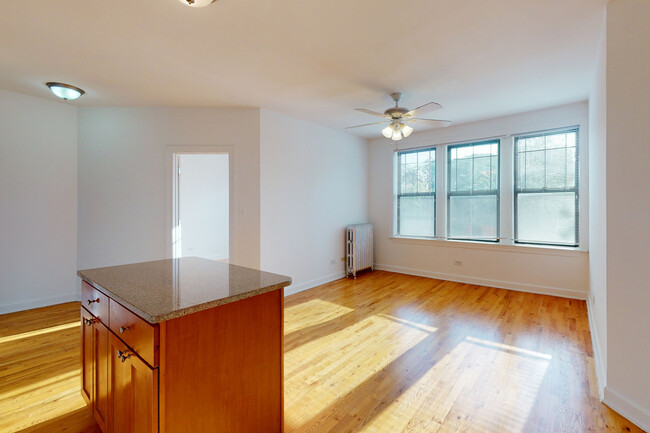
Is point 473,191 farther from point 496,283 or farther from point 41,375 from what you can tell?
point 41,375

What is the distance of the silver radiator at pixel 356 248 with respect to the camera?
543cm

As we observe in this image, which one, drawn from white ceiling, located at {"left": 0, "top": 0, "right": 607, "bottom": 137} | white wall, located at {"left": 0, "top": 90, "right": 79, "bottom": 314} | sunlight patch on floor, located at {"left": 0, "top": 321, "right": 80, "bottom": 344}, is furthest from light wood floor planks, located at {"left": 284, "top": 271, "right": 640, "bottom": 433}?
white wall, located at {"left": 0, "top": 90, "right": 79, "bottom": 314}

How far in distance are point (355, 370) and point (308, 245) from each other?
2640mm

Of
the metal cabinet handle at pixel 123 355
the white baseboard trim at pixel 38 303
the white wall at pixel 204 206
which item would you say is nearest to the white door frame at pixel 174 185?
the white baseboard trim at pixel 38 303

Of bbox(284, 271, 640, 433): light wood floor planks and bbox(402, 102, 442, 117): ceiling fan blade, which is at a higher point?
bbox(402, 102, 442, 117): ceiling fan blade

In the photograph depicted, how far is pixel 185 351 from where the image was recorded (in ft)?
4.02

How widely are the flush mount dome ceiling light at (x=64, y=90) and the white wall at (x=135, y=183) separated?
616mm

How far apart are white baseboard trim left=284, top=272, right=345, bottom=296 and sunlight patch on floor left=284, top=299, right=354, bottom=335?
1.63 ft

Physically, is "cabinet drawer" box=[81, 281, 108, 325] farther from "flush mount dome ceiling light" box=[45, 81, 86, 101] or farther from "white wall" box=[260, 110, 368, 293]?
"flush mount dome ceiling light" box=[45, 81, 86, 101]

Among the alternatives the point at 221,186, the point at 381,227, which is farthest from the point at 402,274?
the point at 221,186

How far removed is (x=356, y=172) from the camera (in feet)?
19.2

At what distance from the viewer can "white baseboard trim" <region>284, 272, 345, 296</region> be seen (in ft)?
14.7
